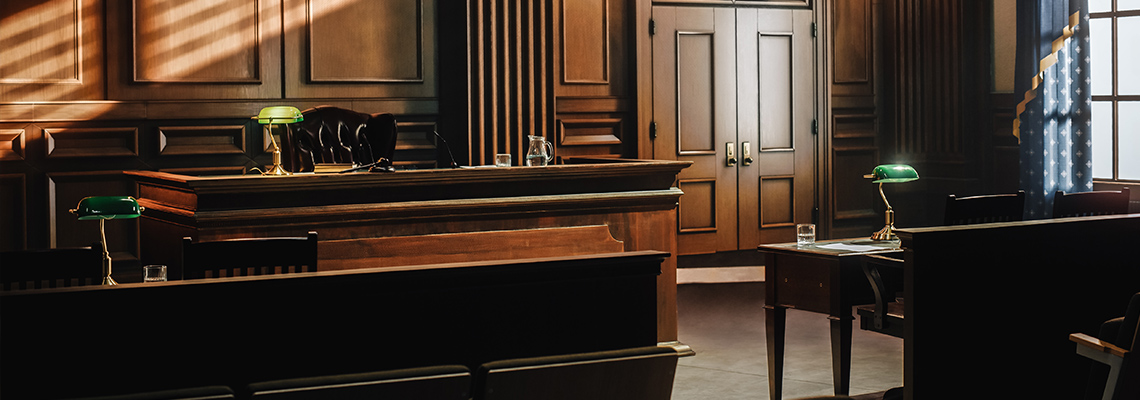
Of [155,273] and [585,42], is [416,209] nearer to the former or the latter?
[155,273]

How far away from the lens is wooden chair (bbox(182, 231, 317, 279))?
3.03 meters

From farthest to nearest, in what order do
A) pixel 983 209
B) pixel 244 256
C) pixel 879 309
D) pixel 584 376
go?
pixel 983 209 → pixel 879 309 → pixel 244 256 → pixel 584 376

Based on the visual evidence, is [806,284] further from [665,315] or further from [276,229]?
[276,229]

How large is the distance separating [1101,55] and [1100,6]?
11.8 inches

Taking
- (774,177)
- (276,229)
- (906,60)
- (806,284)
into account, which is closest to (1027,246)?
(806,284)

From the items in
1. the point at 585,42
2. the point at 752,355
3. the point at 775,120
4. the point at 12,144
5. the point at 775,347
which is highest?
the point at 585,42

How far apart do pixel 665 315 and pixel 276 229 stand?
191cm

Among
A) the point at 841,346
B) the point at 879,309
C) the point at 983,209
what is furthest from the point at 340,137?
the point at 983,209

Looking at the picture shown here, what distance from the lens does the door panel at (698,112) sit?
7051mm

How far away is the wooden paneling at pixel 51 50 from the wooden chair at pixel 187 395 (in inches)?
157

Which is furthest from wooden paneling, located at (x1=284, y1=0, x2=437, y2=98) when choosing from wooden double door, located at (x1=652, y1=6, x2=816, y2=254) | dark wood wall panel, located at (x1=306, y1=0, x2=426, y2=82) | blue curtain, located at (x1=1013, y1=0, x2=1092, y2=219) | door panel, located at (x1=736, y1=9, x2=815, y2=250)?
blue curtain, located at (x1=1013, y1=0, x2=1092, y2=219)

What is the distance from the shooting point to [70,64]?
561 centimetres

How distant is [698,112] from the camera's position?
7168mm

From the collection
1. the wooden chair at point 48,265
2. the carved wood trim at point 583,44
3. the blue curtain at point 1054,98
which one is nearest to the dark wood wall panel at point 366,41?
the carved wood trim at point 583,44
